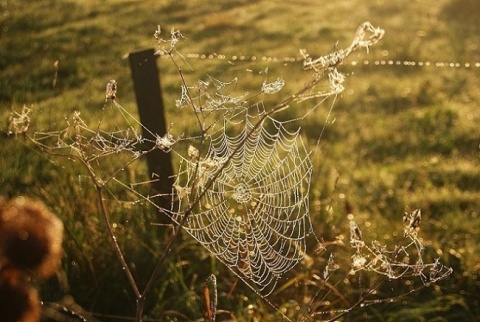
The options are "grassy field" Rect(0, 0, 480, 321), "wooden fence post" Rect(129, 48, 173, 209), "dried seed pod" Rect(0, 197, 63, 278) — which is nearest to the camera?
"dried seed pod" Rect(0, 197, 63, 278)

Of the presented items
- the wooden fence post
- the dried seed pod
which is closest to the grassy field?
the wooden fence post

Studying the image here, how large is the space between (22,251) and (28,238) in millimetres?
24

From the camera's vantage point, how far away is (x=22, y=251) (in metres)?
0.92

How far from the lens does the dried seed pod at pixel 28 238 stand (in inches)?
34.9

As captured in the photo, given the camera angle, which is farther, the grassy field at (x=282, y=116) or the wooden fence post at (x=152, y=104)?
the wooden fence post at (x=152, y=104)

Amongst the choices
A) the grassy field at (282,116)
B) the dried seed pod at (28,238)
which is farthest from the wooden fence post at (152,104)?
the dried seed pod at (28,238)

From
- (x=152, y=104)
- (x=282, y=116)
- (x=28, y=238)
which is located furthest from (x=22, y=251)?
(x=282, y=116)

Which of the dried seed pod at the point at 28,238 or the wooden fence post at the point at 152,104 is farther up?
the dried seed pod at the point at 28,238

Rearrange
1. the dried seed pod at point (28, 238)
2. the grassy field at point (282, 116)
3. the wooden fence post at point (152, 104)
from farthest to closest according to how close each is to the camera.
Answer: the wooden fence post at point (152, 104) → the grassy field at point (282, 116) → the dried seed pod at point (28, 238)

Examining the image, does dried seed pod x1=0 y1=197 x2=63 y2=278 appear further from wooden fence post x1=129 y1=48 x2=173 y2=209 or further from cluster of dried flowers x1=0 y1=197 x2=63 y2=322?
wooden fence post x1=129 y1=48 x2=173 y2=209

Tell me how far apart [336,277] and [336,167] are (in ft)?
6.29

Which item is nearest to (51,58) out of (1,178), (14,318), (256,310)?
(1,178)

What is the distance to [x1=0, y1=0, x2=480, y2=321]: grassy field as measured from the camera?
4.08 meters

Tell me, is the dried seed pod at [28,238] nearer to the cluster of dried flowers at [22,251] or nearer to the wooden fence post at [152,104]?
the cluster of dried flowers at [22,251]
